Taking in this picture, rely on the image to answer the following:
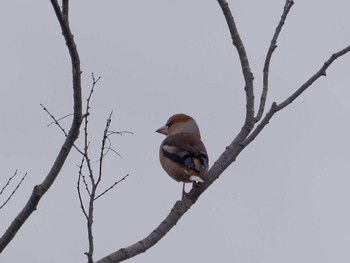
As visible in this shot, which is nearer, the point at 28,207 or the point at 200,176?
the point at 28,207

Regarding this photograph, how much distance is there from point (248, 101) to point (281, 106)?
346 millimetres

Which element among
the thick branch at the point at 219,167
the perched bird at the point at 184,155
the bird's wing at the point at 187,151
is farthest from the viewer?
the bird's wing at the point at 187,151

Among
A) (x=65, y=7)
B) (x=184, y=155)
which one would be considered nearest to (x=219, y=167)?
(x=65, y=7)

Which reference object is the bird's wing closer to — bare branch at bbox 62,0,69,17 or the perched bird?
the perched bird

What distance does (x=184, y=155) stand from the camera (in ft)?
27.8

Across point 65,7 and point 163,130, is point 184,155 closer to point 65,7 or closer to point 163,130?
point 163,130

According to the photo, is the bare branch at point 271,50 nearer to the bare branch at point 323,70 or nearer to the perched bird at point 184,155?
the bare branch at point 323,70

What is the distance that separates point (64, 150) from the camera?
4.29 meters

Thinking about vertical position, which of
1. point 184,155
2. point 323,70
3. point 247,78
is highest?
point 184,155

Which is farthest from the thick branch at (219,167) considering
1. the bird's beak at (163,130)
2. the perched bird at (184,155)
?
the bird's beak at (163,130)

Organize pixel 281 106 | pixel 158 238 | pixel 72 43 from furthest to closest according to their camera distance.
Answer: pixel 281 106, pixel 158 238, pixel 72 43

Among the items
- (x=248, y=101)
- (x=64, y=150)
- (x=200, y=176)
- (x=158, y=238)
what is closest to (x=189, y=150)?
(x=200, y=176)

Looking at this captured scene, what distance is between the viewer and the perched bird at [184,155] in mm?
7984

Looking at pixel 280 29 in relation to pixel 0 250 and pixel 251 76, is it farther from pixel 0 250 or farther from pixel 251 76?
pixel 0 250
